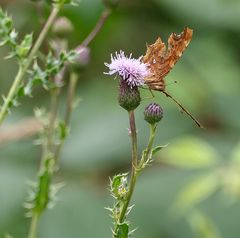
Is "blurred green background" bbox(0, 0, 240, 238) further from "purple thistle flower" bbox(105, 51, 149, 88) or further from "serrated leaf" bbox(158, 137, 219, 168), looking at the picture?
"purple thistle flower" bbox(105, 51, 149, 88)

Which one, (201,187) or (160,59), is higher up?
(201,187)

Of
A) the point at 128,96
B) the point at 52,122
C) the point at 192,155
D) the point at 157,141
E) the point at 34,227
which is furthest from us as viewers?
the point at 157,141

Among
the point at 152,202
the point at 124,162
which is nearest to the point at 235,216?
the point at 152,202

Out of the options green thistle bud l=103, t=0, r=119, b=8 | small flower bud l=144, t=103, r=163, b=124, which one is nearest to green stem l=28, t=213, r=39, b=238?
small flower bud l=144, t=103, r=163, b=124

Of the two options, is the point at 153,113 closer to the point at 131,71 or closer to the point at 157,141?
the point at 131,71

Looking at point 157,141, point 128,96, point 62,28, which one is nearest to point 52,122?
point 62,28

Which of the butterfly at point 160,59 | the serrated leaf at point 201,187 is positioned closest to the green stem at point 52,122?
the butterfly at point 160,59

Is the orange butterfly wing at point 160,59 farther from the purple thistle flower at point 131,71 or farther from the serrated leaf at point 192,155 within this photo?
the serrated leaf at point 192,155

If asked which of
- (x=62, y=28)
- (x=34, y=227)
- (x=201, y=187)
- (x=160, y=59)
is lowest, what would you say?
(x=34, y=227)

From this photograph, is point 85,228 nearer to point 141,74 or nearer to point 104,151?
point 104,151
